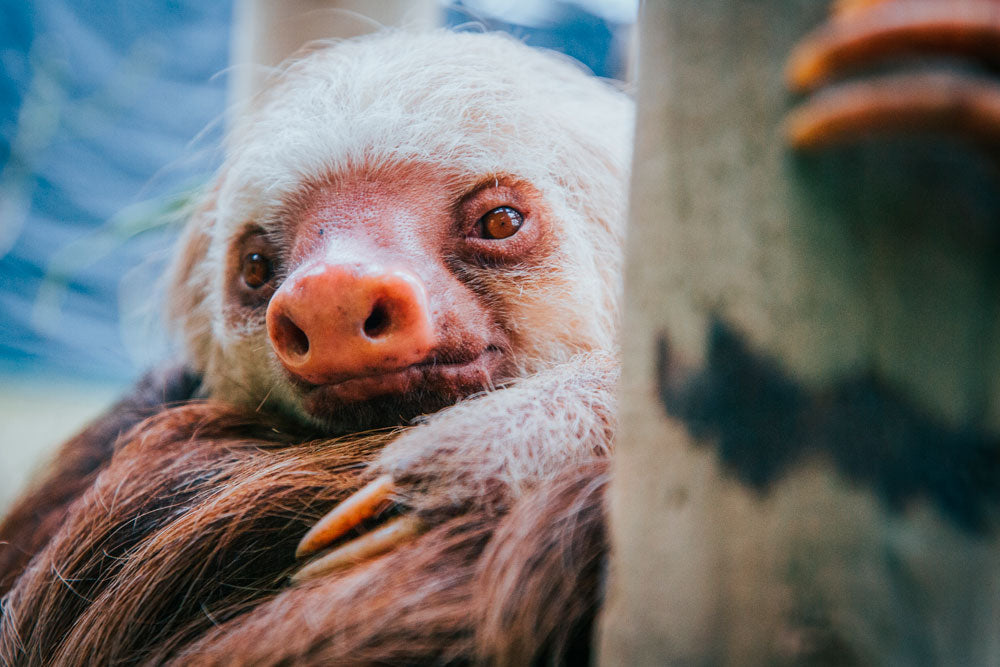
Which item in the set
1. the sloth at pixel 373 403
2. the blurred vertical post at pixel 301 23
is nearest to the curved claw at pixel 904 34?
the sloth at pixel 373 403

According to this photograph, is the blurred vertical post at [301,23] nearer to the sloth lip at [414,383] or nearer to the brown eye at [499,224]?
the brown eye at [499,224]

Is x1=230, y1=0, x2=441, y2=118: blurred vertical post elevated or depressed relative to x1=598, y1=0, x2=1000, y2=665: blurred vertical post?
elevated

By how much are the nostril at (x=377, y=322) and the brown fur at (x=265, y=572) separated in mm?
140

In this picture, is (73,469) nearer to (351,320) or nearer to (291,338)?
(291,338)

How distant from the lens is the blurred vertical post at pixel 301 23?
1644 mm

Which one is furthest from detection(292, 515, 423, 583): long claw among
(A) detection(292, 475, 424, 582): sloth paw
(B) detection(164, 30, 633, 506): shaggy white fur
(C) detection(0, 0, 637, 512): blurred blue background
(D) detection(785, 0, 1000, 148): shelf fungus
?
(C) detection(0, 0, 637, 512): blurred blue background

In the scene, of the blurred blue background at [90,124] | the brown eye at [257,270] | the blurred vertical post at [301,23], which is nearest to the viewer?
the brown eye at [257,270]

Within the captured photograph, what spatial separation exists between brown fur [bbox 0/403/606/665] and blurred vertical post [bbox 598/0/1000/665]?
0.16 metres

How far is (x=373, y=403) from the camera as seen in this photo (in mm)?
947

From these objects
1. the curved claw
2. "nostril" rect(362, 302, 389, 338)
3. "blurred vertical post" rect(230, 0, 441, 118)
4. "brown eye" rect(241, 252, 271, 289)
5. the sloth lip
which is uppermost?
"blurred vertical post" rect(230, 0, 441, 118)

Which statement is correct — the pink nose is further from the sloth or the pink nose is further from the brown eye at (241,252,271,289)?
the brown eye at (241,252,271,289)

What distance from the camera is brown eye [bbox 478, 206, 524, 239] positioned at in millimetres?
1105

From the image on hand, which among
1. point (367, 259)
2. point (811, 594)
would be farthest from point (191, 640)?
point (811, 594)

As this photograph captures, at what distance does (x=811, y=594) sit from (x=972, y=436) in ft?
0.40
